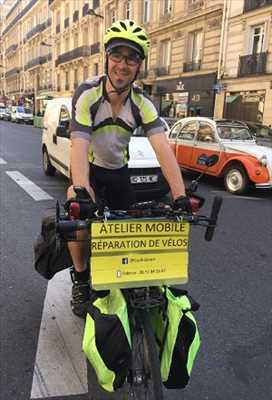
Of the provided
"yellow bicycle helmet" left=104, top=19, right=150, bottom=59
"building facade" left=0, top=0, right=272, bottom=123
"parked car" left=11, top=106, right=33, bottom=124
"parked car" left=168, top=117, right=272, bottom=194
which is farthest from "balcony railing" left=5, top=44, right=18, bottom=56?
"yellow bicycle helmet" left=104, top=19, right=150, bottom=59

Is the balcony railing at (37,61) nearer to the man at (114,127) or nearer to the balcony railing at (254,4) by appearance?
the balcony railing at (254,4)

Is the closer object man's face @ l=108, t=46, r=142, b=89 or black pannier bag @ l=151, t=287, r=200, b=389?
black pannier bag @ l=151, t=287, r=200, b=389

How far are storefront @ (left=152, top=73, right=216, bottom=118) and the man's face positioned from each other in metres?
21.3

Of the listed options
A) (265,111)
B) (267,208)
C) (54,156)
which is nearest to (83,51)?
(265,111)

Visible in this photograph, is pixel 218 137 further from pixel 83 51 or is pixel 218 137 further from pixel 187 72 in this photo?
pixel 83 51

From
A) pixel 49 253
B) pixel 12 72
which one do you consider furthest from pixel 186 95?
pixel 12 72

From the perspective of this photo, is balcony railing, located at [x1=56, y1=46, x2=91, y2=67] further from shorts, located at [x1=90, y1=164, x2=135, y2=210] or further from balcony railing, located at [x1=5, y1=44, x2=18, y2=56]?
shorts, located at [x1=90, y1=164, x2=135, y2=210]

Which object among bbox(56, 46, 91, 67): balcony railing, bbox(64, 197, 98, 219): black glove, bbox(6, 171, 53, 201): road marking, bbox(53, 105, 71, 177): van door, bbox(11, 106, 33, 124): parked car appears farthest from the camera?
bbox(56, 46, 91, 67): balcony railing

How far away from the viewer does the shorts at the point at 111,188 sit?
268cm

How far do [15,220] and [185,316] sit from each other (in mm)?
4232

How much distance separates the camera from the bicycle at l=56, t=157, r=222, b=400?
1.88 meters

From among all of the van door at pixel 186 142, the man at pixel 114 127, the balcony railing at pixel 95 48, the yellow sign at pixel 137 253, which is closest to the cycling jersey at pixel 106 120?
the man at pixel 114 127

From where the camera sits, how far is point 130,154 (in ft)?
23.4

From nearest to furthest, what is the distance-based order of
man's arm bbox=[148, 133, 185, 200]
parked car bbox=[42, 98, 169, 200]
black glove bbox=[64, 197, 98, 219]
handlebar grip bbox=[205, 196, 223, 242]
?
black glove bbox=[64, 197, 98, 219] < handlebar grip bbox=[205, 196, 223, 242] < man's arm bbox=[148, 133, 185, 200] < parked car bbox=[42, 98, 169, 200]
